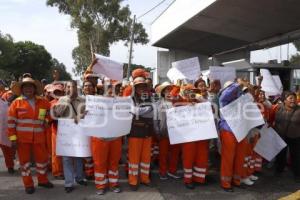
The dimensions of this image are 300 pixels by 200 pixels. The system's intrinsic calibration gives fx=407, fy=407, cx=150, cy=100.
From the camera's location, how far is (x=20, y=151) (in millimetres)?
6348

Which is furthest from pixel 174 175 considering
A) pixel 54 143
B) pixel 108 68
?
pixel 108 68

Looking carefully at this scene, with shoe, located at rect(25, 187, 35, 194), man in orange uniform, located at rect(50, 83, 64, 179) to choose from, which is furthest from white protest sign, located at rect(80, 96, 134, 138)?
shoe, located at rect(25, 187, 35, 194)

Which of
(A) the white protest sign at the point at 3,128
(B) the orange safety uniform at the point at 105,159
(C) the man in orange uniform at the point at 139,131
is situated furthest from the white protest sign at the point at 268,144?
(A) the white protest sign at the point at 3,128

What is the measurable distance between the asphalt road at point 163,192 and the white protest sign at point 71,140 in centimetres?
65

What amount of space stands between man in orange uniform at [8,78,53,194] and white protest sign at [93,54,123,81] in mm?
1429

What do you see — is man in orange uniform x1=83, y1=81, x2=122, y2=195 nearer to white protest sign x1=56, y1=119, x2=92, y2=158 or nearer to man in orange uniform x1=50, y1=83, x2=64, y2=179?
white protest sign x1=56, y1=119, x2=92, y2=158

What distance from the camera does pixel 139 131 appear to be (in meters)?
6.58

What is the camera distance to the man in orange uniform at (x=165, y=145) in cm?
695

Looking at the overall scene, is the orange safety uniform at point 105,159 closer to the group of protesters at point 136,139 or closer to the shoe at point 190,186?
the group of protesters at point 136,139

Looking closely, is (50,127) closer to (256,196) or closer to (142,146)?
(142,146)

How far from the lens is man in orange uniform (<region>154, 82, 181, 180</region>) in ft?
22.8

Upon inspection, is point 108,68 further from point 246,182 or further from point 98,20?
point 98,20

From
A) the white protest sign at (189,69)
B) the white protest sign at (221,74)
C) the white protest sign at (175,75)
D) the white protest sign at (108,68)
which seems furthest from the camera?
the white protest sign at (175,75)

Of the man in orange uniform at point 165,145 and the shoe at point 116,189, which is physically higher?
the man in orange uniform at point 165,145
